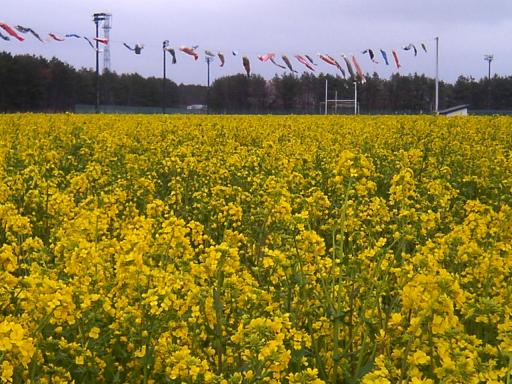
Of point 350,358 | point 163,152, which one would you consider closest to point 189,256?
point 350,358

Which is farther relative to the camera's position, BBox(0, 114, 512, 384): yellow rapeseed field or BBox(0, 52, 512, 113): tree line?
BBox(0, 52, 512, 113): tree line

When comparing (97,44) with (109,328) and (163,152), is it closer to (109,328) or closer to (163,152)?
(163,152)

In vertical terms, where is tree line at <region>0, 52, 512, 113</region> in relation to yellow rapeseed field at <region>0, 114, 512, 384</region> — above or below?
above

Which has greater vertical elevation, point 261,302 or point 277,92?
point 277,92

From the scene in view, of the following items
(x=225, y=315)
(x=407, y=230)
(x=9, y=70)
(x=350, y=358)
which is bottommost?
(x=350, y=358)

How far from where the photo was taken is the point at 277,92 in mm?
70750

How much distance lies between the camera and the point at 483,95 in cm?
6700

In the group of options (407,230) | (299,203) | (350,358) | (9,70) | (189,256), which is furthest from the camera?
(9,70)

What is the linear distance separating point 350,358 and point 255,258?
133 centimetres

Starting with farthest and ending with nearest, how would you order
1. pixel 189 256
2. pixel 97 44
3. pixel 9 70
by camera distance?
pixel 9 70 < pixel 97 44 < pixel 189 256

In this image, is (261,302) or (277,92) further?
(277,92)

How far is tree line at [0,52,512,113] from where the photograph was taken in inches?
2280

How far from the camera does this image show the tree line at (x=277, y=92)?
57.9 m

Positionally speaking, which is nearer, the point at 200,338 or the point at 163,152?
the point at 200,338
